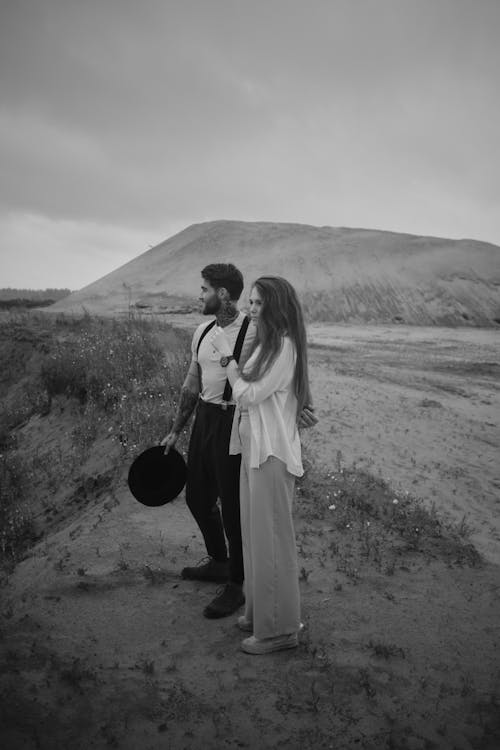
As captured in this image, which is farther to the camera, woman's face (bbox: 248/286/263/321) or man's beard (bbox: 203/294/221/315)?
man's beard (bbox: 203/294/221/315)

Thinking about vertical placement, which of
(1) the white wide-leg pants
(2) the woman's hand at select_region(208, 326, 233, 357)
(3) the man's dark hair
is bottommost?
(1) the white wide-leg pants

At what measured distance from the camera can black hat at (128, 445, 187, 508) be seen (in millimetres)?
3664

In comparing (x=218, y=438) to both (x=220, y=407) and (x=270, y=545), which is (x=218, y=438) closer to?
(x=220, y=407)

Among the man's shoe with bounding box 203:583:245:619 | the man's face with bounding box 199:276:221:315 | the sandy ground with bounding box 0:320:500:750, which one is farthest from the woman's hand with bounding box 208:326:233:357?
the sandy ground with bounding box 0:320:500:750

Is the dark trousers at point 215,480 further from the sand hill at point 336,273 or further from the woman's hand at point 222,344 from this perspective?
the sand hill at point 336,273

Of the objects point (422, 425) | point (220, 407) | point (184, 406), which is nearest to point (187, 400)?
point (184, 406)

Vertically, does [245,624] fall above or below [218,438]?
below

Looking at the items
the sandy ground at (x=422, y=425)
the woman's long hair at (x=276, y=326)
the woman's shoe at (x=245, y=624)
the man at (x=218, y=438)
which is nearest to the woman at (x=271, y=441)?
the woman's long hair at (x=276, y=326)

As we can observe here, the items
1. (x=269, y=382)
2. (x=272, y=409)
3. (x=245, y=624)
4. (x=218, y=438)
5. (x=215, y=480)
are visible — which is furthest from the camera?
(x=215, y=480)

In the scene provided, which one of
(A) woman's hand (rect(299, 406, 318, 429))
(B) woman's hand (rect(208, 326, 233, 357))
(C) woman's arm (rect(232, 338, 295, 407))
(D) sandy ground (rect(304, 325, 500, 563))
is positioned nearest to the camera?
(C) woman's arm (rect(232, 338, 295, 407))

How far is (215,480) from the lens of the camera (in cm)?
352

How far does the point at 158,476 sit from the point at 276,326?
1632 millimetres

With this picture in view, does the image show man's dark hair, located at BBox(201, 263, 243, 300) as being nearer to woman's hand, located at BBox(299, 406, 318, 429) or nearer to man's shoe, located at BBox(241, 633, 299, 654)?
woman's hand, located at BBox(299, 406, 318, 429)

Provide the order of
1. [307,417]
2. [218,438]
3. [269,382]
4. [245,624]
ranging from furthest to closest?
[218,438]
[245,624]
[307,417]
[269,382]
